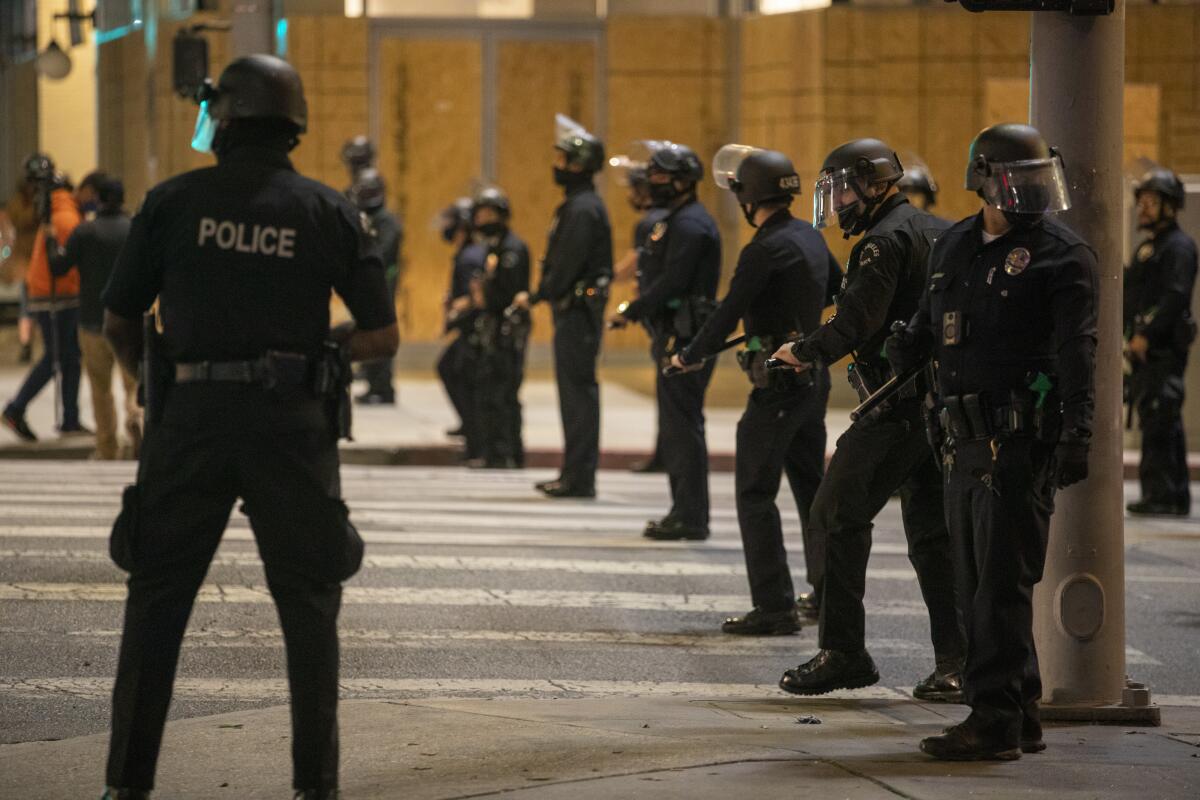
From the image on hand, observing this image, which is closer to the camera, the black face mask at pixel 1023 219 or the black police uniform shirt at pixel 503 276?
the black face mask at pixel 1023 219

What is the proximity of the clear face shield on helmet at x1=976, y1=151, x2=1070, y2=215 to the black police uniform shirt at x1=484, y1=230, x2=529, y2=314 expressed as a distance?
29.1 feet

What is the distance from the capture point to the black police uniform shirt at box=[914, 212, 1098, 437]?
617 centimetres

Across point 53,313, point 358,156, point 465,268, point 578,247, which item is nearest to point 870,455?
point 578,247

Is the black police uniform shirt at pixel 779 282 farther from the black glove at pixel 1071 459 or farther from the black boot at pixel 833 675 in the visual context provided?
the black glove at pixel 1071 459

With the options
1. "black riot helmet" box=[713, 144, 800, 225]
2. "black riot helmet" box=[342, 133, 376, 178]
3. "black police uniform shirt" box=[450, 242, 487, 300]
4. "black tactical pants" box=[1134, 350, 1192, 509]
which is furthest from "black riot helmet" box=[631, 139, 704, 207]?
"black riot helmet" box=[342, 133, 376, 178]

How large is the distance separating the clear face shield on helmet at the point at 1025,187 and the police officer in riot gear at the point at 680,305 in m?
4.77

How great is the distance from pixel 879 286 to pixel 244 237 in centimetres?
283

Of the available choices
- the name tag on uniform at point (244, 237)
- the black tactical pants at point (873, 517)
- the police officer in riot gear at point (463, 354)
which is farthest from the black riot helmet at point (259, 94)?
the police officer in riot gear at point (463, 354)

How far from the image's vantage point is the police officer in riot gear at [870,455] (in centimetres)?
744

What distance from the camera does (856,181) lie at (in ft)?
25.0

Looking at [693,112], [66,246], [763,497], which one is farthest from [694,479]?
[693,112]

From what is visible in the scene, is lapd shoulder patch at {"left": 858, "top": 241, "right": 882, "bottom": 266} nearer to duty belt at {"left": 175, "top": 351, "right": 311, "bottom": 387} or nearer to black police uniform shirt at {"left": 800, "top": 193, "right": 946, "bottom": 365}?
black police uniform shirt at {"left": 800, "top": 193, "right": 946, "bottom": 365}

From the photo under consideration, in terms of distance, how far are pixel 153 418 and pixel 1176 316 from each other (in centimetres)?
895

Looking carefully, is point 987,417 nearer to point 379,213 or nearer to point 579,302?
point 579,302
